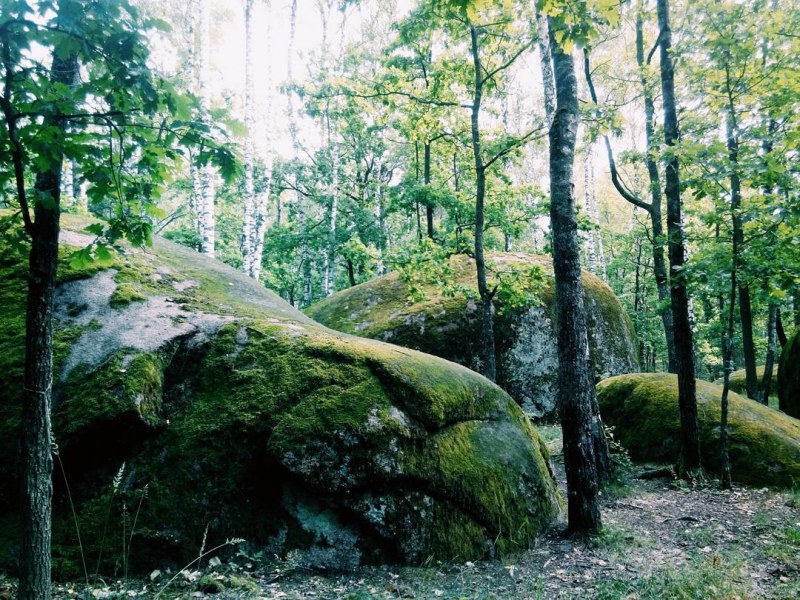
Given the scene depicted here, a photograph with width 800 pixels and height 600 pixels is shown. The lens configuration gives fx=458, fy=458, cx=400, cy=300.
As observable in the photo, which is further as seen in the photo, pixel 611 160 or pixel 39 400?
pixel 611 160

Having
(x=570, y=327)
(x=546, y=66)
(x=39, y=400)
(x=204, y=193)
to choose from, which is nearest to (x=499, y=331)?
(x=546, y=66)

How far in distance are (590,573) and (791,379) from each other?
412 inches

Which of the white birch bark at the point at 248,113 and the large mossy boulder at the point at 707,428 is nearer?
the large mossy boulder at the point at 707,428

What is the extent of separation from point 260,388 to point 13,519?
7.48ft

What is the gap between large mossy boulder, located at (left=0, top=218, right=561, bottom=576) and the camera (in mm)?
4191

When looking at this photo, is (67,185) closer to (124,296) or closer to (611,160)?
(124,296)

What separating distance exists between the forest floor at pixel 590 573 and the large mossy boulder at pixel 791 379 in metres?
7.02

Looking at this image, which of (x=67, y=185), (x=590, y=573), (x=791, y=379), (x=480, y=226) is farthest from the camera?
(x=791, y=379)

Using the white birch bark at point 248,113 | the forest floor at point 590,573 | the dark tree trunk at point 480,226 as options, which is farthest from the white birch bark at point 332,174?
the forest floor at point 590,573

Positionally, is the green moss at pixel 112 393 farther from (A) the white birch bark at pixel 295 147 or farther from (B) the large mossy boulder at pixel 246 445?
(A) the white birch bark at pixel 295 147

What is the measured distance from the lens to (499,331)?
1384cm

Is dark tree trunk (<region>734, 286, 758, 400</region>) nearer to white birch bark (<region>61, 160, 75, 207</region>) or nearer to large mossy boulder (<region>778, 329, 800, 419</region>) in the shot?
large mossy boulder (<region>778, 329, 800, 419</region>)

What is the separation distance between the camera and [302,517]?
4352mm

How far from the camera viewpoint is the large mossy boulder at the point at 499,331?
1335cm
